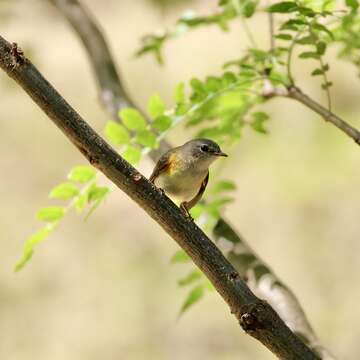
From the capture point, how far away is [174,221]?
190 centimetres

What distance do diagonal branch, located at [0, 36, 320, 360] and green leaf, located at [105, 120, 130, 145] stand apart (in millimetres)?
804

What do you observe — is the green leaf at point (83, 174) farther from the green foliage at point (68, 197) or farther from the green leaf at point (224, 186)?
the green leaf at point (224, 186)

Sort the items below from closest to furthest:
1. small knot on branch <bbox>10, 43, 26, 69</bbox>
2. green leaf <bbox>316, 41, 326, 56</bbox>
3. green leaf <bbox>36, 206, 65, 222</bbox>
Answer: small knot on branch <bbox>10, 43, 26, 69</bbox> → green leaf <bbox>316, 41, 326, 56</bbox> → green leaf <bbox>36, 206, 65, 222</bbox>

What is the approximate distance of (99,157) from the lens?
1.84m

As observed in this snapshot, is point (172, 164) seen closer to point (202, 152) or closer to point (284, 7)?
point (202, 152)

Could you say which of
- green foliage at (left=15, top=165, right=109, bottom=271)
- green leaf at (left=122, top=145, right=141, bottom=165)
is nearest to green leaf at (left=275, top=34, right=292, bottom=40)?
green leaf at (left=122, top=145, right=141, bottom=165)

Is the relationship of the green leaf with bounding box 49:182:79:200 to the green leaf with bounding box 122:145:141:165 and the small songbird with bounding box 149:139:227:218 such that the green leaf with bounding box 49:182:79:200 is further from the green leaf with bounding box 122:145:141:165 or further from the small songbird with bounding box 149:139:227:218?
the small songbird with bounding box 149:139:227:218

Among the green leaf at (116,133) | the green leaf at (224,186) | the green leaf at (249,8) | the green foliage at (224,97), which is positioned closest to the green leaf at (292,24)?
the green foliage at (224,97)

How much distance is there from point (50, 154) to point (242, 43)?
8.42ft

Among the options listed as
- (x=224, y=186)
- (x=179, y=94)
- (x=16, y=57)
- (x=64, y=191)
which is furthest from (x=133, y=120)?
(x=16, y=57)

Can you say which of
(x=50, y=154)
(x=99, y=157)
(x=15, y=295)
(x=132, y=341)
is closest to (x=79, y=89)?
(x=50, y=154)

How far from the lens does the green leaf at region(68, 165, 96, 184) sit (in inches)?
103

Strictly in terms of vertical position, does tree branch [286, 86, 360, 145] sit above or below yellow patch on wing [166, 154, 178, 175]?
below

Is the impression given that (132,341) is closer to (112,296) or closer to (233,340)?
(112,296)
